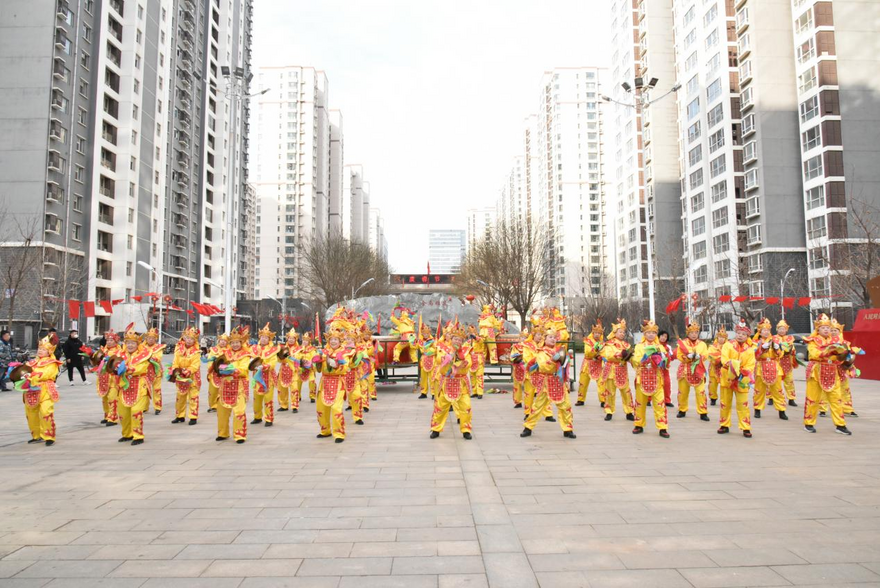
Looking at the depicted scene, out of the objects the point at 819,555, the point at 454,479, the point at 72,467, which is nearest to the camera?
the point at 819,555

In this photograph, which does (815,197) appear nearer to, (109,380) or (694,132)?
(694,132)

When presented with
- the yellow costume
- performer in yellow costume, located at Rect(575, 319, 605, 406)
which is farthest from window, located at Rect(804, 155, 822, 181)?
the yellow costume

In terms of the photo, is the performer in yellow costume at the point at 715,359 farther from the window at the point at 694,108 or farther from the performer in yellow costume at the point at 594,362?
the window at the point at 694,108

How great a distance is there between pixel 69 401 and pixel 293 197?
9187cm

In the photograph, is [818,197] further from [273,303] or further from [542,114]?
[542,114]

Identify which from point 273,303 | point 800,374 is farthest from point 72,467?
point 273,303

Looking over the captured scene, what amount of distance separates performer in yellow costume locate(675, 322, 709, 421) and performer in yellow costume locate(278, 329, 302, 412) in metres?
7.12

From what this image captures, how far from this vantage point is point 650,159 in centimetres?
6091

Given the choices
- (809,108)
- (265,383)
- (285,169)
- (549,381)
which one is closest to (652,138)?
(809,108)

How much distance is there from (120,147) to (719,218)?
45.7 meters

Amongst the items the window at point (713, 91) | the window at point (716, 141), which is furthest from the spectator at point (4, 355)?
the window at point (713, 91)

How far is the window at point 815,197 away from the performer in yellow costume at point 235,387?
4195 centimetres

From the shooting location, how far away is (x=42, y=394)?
855cm

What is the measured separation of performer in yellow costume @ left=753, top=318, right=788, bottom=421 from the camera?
1055 centimetres
